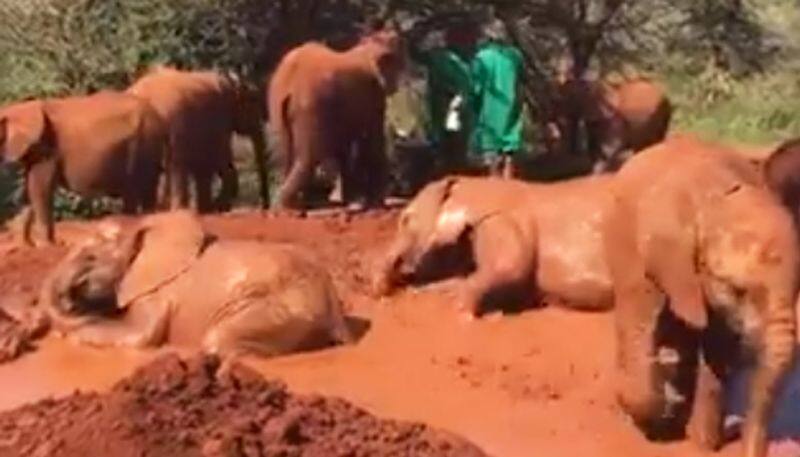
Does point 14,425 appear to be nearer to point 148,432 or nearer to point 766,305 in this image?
point 148,432

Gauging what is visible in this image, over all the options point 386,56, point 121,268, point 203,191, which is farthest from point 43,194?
point 121,268

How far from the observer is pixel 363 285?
454 inches

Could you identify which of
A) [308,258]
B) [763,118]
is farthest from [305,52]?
[763,118]

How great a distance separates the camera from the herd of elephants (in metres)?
7.85

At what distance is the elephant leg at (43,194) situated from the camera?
1305cm

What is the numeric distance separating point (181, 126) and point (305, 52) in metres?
1.02

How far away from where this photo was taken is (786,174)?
8.02 m

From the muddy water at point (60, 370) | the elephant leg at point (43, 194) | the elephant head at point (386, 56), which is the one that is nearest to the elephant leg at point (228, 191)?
the elephant head at point (386, 56)

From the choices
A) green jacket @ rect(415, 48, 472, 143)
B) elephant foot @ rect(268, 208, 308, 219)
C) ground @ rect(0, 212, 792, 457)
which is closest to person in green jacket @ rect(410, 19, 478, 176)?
green jacket @ rect(415, 48, 472, 143)

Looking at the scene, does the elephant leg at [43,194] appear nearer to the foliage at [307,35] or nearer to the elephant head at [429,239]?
the elephant head at [429,239]

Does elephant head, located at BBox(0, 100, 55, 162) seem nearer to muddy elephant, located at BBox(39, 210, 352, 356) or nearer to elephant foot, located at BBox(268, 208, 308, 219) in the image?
elephant foot, located at BBox(268, 208, 308, 219)

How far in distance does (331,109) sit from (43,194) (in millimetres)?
2253

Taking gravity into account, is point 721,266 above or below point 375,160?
above

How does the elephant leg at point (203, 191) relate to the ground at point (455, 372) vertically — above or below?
below
